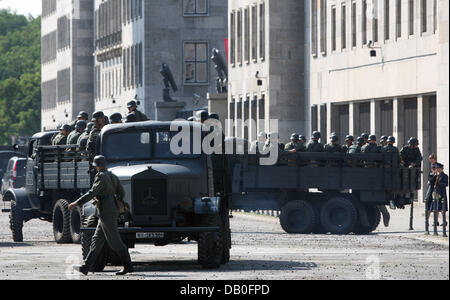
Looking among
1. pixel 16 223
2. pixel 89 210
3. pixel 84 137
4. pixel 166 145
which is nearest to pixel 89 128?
pixel 84 137

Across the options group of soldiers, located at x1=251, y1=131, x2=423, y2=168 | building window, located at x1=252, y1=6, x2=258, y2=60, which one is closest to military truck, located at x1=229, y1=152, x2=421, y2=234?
group of soldiers, located at x1=251, y1=131, x2=423, y2=168

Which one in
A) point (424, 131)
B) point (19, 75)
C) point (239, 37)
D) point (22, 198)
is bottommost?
point (22, 198)

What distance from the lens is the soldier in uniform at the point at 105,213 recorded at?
21.8 m

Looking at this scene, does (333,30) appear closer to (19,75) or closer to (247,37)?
(247,37)

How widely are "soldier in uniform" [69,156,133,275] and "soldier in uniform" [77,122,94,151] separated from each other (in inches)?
A: 318

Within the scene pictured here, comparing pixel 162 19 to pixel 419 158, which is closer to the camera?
pixel 419 158

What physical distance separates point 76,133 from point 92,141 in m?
5.49

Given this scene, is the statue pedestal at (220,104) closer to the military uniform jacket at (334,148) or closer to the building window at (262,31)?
the building window at (262,31)

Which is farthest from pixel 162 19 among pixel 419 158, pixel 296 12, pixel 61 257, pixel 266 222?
pixel 61 257

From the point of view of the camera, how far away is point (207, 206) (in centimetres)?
2336
